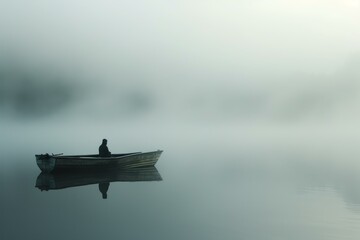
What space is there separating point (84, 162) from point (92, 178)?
160 centimetres

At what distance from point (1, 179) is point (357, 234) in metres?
26.8

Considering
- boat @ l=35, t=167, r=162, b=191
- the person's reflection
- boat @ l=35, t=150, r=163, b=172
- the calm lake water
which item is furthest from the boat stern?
the person's reflection

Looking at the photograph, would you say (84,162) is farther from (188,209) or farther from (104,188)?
(188,209)

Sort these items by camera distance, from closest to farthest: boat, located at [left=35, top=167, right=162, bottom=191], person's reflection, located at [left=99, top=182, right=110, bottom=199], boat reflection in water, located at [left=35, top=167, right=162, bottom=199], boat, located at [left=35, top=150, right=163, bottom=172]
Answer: person's reflection, located at [left=99, top=182, right=110, bottom=199]
boat reflection in water, located at [left=35, top=167, right=162, bottom=199]
boat, located at [left=35, top=167, right=162, bottom=191]
boat, located at [left=35, top=150, right=163, bottom=172]

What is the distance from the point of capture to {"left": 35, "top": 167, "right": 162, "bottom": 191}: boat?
1227 inches

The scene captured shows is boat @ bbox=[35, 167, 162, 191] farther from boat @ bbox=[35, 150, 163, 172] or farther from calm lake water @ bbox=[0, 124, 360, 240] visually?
calm lake water @ bbox=[0, 124, 360, 240]

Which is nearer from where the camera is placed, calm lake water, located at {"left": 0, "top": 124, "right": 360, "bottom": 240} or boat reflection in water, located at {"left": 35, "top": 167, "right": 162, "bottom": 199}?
calm lake water, located at {"left": 0, "top": 124, "right": 360, "bottom": 240}

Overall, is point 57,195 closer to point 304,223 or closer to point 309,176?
point 304,223

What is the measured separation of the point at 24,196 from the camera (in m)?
25.7

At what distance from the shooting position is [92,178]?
3428 centimetres

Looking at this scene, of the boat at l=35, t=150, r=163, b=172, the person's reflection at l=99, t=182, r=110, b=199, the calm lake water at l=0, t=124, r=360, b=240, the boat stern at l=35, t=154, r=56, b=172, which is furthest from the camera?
the boat at l=35, t=150, r=163, b=172

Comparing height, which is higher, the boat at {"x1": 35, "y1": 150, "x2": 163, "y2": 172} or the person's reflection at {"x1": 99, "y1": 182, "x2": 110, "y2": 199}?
the boat at {"x1": 35, "y1": 150, "x2": 163, "y2": 172}

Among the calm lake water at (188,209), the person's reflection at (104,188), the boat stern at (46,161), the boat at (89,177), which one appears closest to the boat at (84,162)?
the boat stern at (46,161)

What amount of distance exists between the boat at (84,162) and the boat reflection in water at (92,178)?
1.74ft
